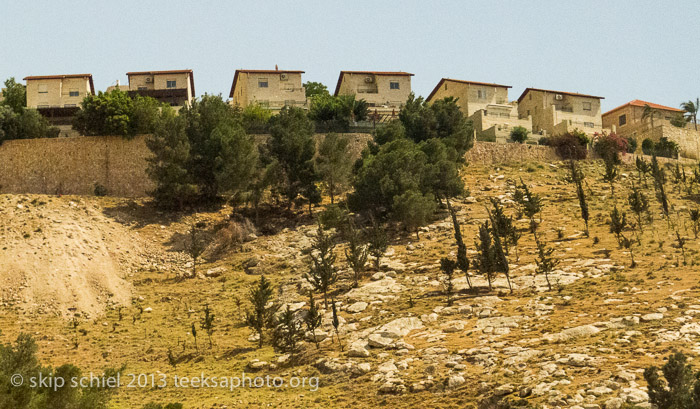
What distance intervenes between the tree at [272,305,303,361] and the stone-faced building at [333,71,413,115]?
39.1 metres

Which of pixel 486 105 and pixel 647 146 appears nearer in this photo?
pixel 647 146

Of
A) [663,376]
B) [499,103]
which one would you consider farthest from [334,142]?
[663,376]

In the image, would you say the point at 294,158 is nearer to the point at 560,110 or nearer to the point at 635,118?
the point at 560,110

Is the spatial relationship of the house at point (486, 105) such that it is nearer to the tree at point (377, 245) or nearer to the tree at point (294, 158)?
the tree at point (294, 158)

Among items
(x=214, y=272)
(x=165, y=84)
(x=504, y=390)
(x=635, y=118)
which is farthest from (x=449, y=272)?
(x=635, y=118)

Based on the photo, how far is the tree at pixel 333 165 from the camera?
50781 millimetres

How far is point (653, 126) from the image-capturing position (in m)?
73.4

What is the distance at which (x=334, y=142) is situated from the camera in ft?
172

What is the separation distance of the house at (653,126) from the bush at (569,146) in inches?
240

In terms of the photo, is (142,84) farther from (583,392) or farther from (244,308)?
(583,392)

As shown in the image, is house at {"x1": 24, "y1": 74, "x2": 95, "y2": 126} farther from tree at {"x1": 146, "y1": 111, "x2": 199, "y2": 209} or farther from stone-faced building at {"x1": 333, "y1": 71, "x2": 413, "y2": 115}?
stone-faced building at {"x1": 333, "y1": 71, "x2": 413, "y2": 115}

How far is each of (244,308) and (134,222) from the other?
1216 centimetres

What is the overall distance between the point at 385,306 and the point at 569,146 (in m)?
31.2

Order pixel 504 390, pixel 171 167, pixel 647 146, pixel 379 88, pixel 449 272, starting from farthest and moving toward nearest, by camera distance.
Result: 1. pixel 379 88
2. pixel 647 146
3. pixel 171 167
4. pixel 449 272
5. pixel 504 390
